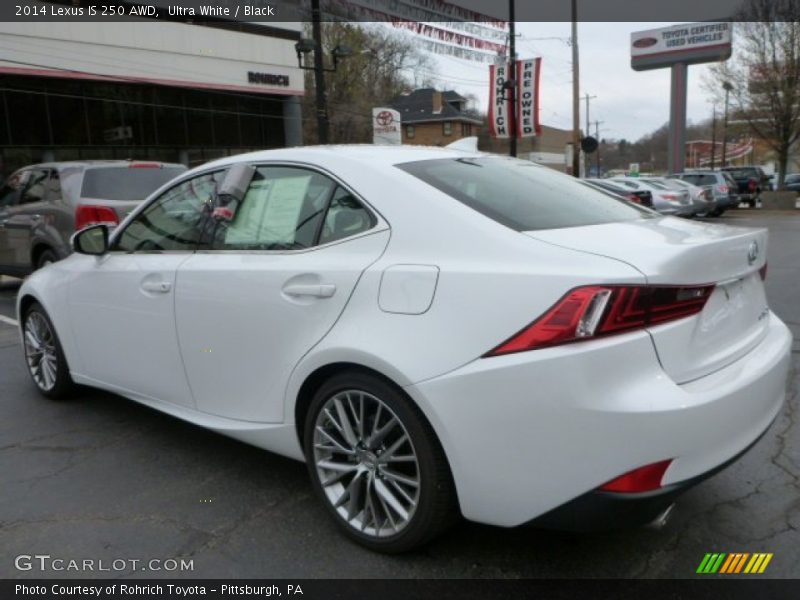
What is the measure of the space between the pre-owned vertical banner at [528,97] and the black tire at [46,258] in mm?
17619

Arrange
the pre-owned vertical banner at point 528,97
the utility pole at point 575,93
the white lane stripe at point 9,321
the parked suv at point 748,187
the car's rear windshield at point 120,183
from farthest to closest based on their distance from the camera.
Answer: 1. the parked suv at point 748,187
2. the utility pole at point 575,93
3. the pre-owned vertical banner at point 528,97
4. the car's rear windshield at point 120,183
5. the white lane stripe at point 9,321

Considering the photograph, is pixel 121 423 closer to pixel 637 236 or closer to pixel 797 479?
pixel 637 236

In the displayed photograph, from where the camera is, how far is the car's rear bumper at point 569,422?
2045 mm

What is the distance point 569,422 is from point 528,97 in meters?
22.2

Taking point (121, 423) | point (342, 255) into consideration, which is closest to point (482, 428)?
point (342, 255)

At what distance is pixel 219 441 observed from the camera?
12.3 feet

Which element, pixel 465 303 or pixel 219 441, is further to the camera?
pixel 219 441

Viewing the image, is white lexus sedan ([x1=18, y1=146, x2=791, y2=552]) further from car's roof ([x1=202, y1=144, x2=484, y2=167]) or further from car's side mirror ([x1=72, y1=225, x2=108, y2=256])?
car's side mirror ([x1=72, y1=225, x2=108, y2=256])

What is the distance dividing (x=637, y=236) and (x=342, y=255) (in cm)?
111

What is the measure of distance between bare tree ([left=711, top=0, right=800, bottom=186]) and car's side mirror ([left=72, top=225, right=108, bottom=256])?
28.3 metres

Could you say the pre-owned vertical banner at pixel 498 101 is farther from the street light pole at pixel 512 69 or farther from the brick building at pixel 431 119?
the brick building at pixel 431 119

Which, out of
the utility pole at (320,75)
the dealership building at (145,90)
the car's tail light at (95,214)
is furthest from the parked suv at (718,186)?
the car's tail light at (95,214)

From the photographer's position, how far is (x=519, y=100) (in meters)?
22.7

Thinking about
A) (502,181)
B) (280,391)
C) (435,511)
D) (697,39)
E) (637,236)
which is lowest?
(435,511)
